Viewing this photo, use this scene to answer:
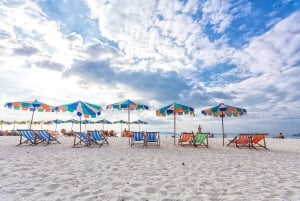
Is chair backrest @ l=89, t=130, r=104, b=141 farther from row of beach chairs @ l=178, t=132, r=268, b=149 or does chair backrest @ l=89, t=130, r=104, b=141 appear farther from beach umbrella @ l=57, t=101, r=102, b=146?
Answer: row of beach chairs @ l=178, t=132, r=268, b=149

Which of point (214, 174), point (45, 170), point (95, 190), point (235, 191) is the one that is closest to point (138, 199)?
point (95, 190)

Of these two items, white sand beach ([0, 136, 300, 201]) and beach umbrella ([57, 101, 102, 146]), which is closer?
white sand beach ([0, 136, 300, 201])

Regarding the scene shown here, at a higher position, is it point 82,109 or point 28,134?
point 82,109

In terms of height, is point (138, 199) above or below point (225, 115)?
below

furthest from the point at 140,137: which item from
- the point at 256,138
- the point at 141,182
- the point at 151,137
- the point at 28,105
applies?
the point at 141,182

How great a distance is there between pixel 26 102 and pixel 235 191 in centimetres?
1192

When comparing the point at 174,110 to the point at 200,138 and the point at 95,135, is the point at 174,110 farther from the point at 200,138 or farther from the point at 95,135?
the point at 95,135

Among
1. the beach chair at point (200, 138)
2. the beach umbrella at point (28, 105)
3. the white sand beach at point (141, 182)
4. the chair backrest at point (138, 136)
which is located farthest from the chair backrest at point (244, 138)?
the beach umbrella at point (28, 105)

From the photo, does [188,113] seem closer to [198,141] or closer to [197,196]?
[198,141]

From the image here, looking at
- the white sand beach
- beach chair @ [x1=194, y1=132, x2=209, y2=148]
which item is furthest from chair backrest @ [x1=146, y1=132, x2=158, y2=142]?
the white sand beach

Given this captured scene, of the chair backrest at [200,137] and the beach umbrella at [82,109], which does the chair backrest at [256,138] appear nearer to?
the chair backrest at [200,137]

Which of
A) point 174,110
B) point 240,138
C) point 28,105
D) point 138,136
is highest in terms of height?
point 28,105

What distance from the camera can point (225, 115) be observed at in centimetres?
1395

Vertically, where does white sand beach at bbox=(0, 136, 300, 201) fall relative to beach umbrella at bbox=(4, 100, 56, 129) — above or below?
below
